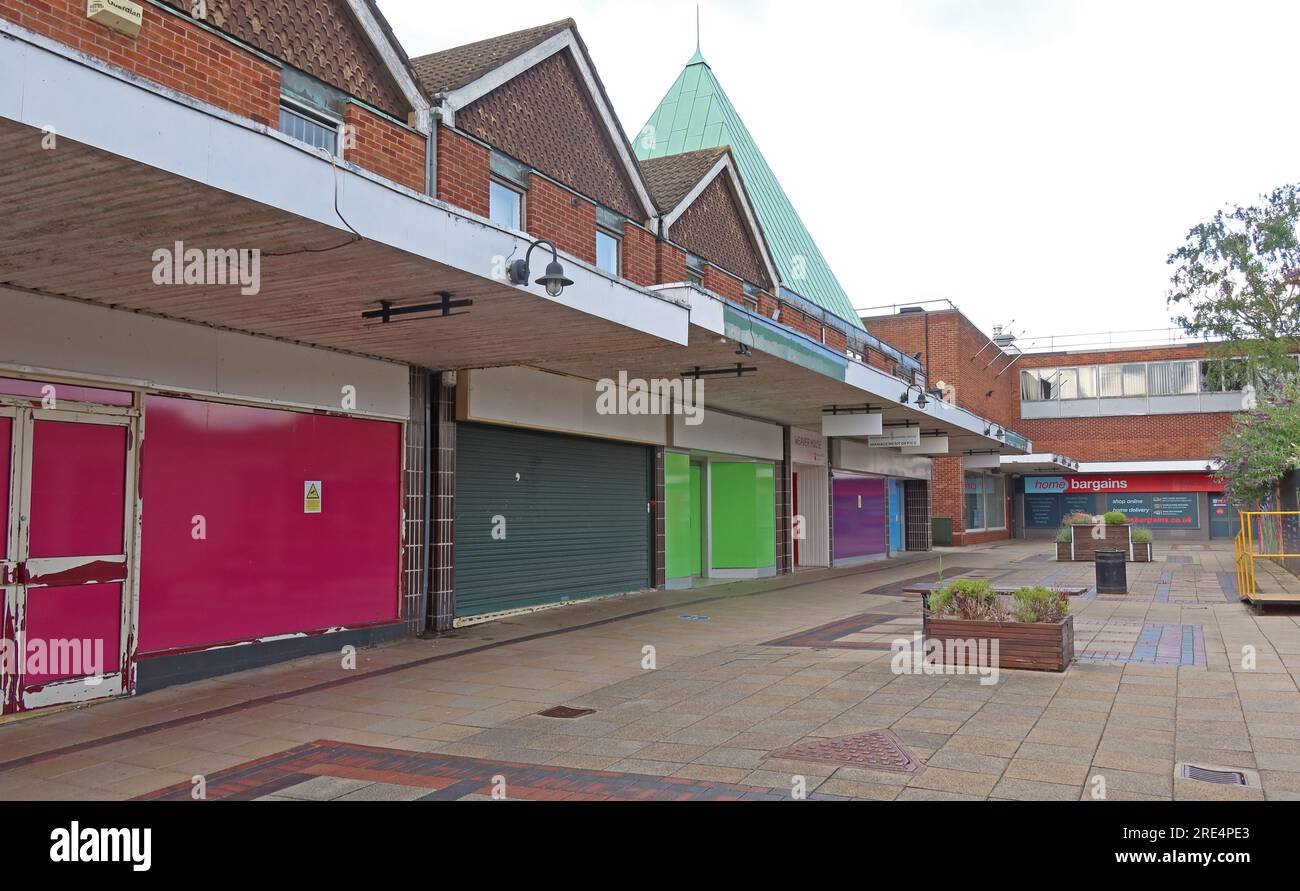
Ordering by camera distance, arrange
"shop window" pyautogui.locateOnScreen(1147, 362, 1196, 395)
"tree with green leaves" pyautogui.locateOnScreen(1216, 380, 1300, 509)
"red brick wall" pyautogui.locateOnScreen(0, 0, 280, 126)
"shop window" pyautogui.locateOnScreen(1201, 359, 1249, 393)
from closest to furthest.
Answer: "red brick wall" pyautogui.locateOnScreen(0, 0, 280, 126) < "tree with green leaves" pyautogui.locateOnScreen(1216, 380, 1300, 509) < "shop window" pyautogui.locateOnScreen(1201, 359, 1249, 393) < "shop window" pyautogui.locateOnScreen(1147, 362, 1196, 395)

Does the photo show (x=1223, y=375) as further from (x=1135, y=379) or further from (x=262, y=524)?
(x=262, y=524)

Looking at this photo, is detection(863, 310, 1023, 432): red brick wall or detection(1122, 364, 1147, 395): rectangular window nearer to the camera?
detection(863, 310, 1023, 432): red brick wall

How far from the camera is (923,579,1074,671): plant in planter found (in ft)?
29.1

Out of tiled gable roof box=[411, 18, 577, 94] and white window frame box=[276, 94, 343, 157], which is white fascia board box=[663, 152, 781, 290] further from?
white window frame box=[276, 94, 343, 157]

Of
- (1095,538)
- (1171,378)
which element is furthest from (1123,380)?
(1095,538)

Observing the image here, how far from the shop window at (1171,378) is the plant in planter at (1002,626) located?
40.2 meters

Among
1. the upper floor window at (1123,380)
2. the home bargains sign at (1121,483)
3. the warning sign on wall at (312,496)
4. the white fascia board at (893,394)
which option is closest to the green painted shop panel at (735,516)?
the white fascia board at (893,394)

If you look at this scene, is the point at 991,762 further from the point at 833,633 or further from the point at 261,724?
the point at 833,633

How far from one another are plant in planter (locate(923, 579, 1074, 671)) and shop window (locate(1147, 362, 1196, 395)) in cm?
4024

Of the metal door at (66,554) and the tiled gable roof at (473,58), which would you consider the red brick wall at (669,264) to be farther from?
the metal door at (66,554)

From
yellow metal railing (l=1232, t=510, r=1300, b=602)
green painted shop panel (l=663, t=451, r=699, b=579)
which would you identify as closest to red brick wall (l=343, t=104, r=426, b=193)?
green painted shop panel (l=663, t=451, r=699, b=579)

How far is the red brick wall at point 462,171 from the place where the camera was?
1114 centimetres
